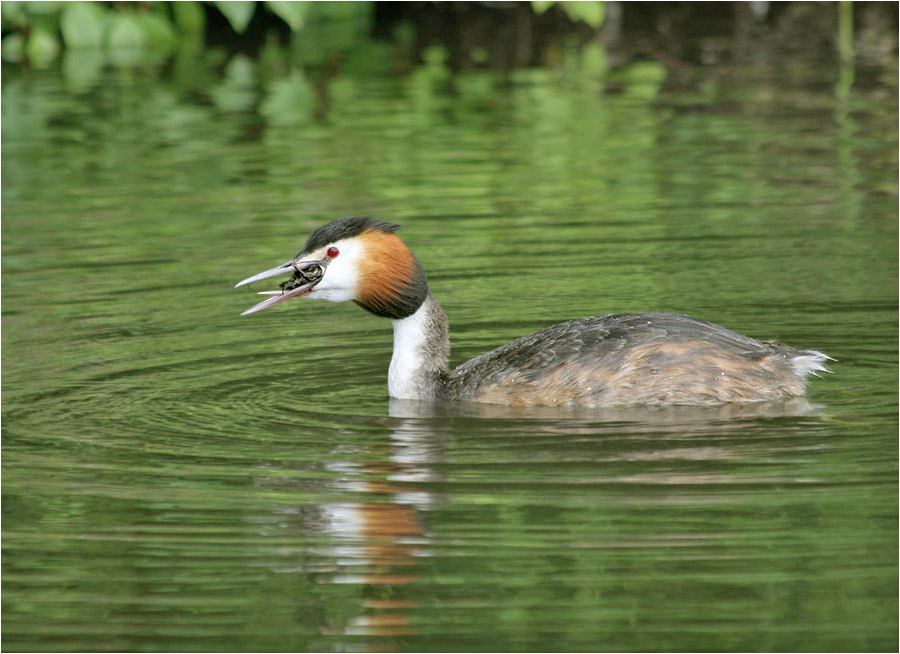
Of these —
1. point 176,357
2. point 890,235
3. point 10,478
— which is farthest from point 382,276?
point 890,235

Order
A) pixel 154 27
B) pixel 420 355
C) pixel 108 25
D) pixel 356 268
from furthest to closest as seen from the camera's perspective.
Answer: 1. pixel 108 25
2. pixel 154 27
3. pixel 420 355
4. pixel 356 268

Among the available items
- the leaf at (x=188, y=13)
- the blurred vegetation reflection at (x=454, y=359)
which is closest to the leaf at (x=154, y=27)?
the blurred vegetation reflection at (x=454, y=359)

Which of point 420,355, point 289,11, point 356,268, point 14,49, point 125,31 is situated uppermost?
point 289,11

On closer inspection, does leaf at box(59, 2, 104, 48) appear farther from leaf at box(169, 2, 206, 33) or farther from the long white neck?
the long white neck

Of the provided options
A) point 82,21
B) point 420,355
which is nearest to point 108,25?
point 82,21

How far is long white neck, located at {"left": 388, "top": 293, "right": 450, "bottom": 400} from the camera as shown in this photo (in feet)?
28.5

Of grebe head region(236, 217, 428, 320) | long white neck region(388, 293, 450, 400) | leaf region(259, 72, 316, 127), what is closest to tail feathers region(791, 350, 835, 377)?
long white neck region(388, 293, 450, 400)

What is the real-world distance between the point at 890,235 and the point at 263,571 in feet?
23.0

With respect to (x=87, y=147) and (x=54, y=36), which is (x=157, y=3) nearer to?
(x=54, y=36)

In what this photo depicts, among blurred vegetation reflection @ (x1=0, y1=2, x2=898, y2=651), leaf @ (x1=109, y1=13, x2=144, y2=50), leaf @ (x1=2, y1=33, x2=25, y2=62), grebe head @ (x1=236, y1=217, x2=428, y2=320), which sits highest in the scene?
leaf @ (x1=109, y1=13, x2=144, y2=50)

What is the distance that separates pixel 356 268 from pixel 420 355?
0.60 meters

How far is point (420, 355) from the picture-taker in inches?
344

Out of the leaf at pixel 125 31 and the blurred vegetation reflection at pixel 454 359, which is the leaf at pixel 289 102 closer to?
the blurred vegetation reflection at pixel 454 359

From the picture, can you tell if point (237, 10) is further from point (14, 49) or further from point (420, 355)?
point (14, 49)
